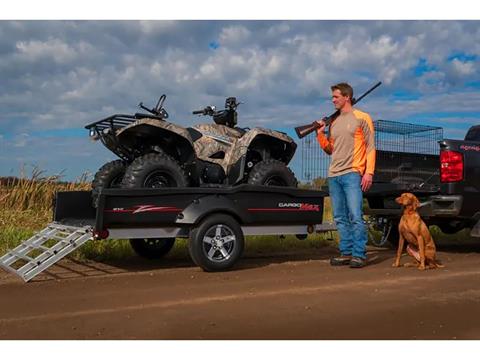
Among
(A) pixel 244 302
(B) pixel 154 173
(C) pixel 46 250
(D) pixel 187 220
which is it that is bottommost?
(A) pixel 244 302

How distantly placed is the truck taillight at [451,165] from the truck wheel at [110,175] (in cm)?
438

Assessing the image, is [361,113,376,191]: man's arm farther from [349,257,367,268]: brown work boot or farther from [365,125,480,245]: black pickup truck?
[365,125,480,245]: black pickup truck

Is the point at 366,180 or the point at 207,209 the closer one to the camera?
the point at 207,209

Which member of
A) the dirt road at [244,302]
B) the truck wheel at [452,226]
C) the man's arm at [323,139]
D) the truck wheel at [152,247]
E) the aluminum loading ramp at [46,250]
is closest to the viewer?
the dirt road at [244,302]

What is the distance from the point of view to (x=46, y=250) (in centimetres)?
659

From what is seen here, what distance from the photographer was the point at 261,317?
4.77 meters

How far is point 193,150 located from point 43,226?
163 inches

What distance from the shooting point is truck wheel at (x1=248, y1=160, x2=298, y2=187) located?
7.98 meters

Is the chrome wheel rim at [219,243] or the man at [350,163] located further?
the man at [350,163]

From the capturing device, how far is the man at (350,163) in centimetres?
739

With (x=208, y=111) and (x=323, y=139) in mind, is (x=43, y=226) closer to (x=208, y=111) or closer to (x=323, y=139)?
(x=208, y=111)

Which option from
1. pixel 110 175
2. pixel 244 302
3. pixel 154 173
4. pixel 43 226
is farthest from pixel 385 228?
pixel 43 226

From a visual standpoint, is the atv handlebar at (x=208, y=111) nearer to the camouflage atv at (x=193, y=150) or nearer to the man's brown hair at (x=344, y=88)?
the camouflage atv at (x=193, y=150)

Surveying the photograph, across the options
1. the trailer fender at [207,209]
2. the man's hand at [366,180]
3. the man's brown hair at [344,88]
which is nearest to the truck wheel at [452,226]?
the man's hand at [366,180]
